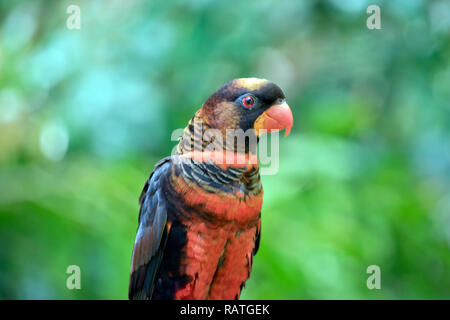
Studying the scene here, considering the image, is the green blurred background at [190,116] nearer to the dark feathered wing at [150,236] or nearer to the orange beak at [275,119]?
the dark feathered wing at [150,236]

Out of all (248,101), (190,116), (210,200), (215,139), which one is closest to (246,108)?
(248,101)

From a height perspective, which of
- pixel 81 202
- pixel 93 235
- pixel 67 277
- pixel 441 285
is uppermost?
pixel 81 202

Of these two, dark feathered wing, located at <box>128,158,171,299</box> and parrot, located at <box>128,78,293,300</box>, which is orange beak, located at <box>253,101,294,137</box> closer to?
parrot, located at <box>128,78,293,300</box>

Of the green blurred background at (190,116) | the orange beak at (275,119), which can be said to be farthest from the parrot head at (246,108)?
the green blurred background at (190,116)

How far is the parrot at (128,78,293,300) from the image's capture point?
1.48 metres

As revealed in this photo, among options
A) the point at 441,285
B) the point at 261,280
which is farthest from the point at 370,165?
the point at 261,280

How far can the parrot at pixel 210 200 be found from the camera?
4.85ft

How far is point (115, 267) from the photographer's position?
91.1 inches

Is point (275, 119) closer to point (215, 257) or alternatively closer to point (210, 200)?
point (210, 200)

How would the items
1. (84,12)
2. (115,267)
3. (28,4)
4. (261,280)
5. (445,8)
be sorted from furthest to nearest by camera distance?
(28,4), (84,12), (445,8), (261,280), (115,267)

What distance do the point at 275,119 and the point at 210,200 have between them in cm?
33

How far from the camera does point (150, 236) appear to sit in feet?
5.39
